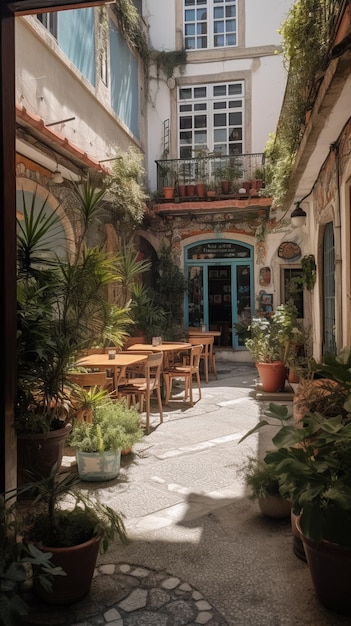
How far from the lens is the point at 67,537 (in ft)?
8.11

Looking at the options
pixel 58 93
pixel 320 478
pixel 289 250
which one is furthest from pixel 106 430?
pixel 289 250

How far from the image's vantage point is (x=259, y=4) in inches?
477

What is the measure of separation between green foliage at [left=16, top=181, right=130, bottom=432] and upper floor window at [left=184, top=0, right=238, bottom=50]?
9.95 m

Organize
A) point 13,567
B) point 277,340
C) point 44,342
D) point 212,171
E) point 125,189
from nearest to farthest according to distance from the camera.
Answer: point 13,567 < point 44,342 < point 277,340 < point 125,189 < point 212,171

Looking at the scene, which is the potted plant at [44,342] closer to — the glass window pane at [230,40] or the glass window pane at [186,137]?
the glass window pane at [186,137]

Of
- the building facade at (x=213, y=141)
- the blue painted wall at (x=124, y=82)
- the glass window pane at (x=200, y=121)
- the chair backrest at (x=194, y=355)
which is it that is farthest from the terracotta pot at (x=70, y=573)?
the glass window pane at (x=200, y=121)

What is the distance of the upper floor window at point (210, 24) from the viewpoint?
12.3 metres

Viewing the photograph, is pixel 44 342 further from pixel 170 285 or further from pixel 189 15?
pixel 189 15

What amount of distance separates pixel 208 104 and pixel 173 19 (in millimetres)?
2172

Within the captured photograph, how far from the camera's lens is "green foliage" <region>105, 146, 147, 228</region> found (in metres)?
8.52

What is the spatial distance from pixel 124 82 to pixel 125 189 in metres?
3.28

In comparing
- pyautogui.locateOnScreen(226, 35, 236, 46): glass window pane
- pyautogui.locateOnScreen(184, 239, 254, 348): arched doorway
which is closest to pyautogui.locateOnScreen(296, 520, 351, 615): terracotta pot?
pyautogui.locateOnScreen(184, 239, 254, 348): arched doorway

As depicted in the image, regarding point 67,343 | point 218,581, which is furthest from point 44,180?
point 218,581

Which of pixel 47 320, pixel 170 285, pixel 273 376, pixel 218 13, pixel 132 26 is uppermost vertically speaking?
pixel 218 13
